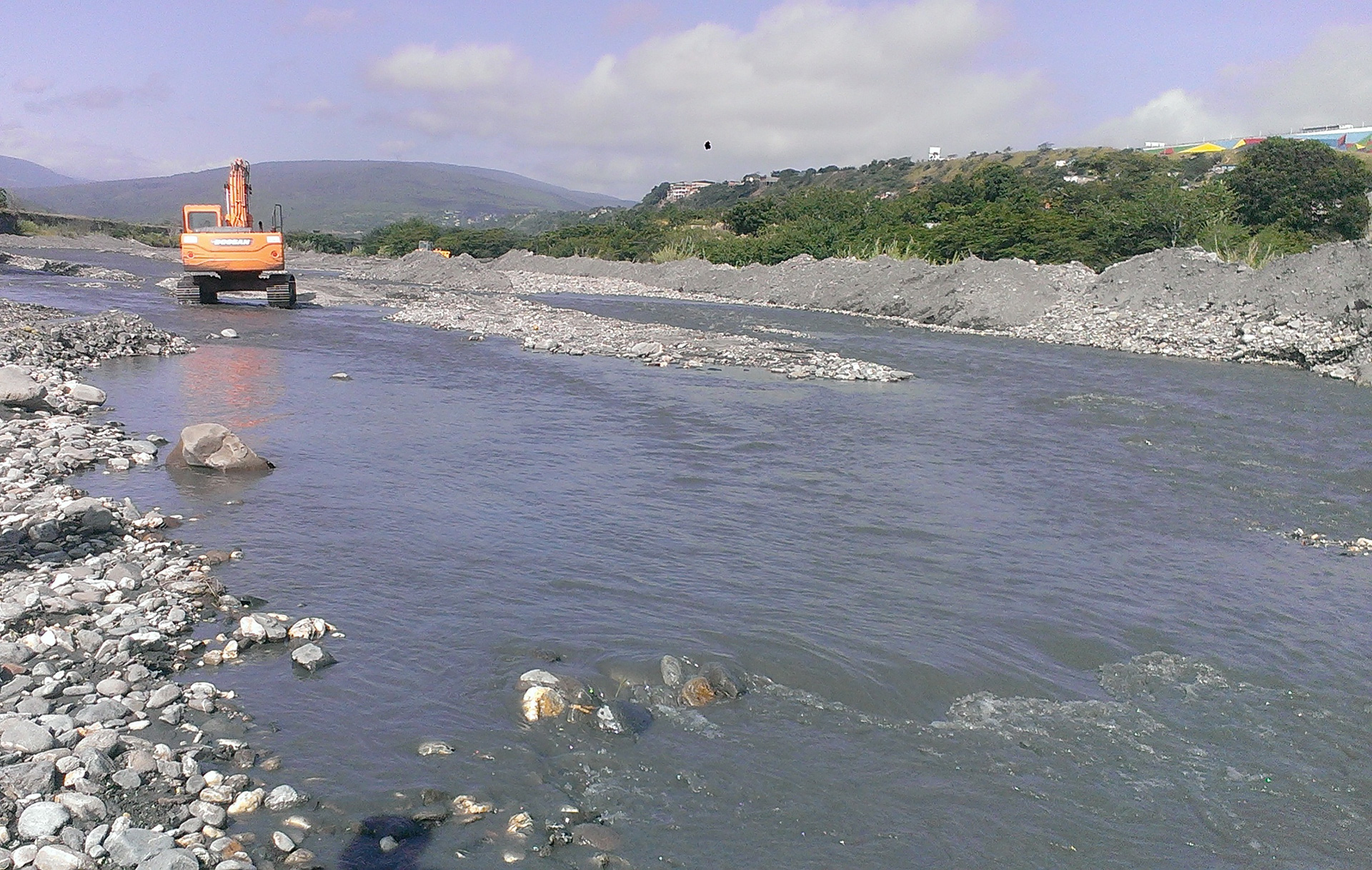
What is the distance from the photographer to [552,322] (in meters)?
28.4

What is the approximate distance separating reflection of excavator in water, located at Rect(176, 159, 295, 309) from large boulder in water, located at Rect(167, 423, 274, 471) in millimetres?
19345

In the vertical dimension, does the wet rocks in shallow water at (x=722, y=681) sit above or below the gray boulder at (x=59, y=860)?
below

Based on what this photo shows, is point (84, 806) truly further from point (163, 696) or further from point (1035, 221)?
point (1035, 221)

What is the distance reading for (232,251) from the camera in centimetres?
2788

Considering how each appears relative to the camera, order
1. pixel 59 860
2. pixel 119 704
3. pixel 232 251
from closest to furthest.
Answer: pixel 59 860
pixel 119 704
pixel 232 251

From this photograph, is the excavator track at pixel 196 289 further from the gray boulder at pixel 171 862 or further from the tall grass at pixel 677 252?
the tall grass at pixel 677 252

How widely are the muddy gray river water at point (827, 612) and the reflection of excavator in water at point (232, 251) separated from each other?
12522 mm

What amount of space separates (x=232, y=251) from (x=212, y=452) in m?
19.9

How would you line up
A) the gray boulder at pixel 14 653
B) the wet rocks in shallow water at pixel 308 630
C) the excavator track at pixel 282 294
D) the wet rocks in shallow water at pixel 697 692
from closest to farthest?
the gray boulder at pixel 14 653 → the wet rocks in shallow water at pixel 697 692 → the wet rocks in shallow water at pixel 308 630 → the excavator track at pixel 282 294

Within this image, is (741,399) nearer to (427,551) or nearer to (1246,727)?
(427,551)

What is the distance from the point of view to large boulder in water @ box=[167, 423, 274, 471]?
34.3 ft

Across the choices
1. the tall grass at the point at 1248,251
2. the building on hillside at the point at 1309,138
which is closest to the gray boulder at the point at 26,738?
the tall grass at the point at 1248,251

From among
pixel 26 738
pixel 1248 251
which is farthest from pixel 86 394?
pixel 1248 251

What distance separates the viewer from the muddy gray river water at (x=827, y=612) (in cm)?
514
